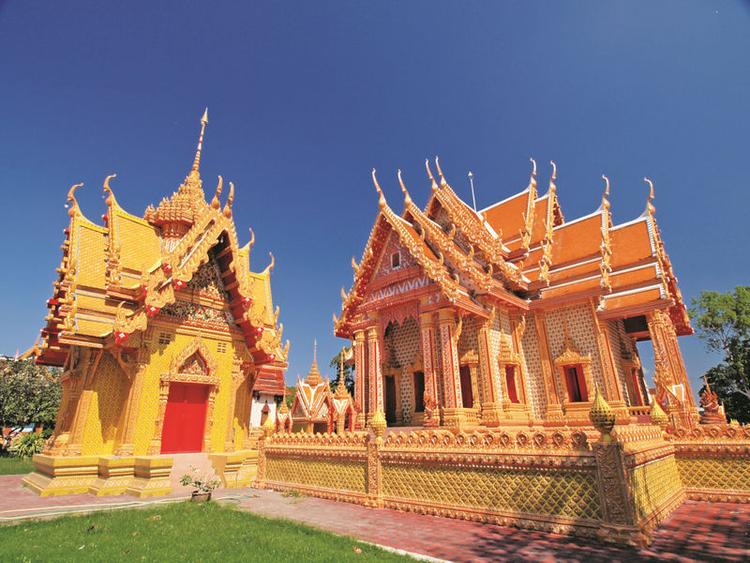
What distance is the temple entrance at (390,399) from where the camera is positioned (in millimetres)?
14016

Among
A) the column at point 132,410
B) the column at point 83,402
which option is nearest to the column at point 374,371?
the column at point 132,410

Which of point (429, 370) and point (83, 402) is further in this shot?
point (429, 370)

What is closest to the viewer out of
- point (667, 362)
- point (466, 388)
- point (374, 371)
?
point (667, 362)

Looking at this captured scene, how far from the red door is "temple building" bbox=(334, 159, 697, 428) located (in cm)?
520

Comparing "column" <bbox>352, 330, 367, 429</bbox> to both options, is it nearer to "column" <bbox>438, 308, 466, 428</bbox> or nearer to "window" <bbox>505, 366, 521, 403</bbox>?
"column" <bbox>438, 308, 466, 428</bbox>

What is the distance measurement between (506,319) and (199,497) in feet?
33.4

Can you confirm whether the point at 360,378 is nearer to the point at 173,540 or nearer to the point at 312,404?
the point at 312,404

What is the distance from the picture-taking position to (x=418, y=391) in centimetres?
1365

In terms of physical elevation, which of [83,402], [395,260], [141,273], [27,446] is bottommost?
[27,446]

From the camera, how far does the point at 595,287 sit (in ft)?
42.9

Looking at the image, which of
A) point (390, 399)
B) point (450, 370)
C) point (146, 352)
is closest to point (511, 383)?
point (450, 370)

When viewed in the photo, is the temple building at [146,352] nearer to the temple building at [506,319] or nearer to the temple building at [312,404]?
the temple building at [506,319]

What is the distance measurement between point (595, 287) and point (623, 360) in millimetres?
3056

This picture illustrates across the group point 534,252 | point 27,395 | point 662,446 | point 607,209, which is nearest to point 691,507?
point 662,446
